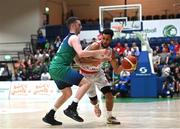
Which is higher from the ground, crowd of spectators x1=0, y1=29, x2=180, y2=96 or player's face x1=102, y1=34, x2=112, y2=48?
player's face x1=102, y1=34, x2=112, y2=48

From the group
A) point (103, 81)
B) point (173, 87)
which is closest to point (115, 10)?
point (173, 87)

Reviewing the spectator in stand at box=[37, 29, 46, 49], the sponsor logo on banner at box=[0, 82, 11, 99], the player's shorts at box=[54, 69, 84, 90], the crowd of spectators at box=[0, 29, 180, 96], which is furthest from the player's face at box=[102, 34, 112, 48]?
the spectator in stand at box=[37, 29, 46, 49]

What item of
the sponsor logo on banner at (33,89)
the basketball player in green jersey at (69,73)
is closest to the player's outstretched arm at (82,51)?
the basketball player in green jersey at (69,73)

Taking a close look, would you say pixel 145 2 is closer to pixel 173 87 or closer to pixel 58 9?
pixel 58 9

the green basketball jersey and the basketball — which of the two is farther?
the green basketball jersey

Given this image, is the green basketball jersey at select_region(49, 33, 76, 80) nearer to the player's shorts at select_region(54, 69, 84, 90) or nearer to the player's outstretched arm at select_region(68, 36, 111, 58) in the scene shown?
the player's shorts at select_region(54, 69, 84, 90)

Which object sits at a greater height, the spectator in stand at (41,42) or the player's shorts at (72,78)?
the player's shorts at (72,78)

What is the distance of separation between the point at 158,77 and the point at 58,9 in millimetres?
17350

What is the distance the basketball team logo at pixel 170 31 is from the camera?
82.1ft

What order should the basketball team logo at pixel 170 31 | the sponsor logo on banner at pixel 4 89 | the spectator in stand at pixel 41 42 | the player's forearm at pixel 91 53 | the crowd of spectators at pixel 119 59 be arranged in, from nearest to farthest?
the player's forearm at pixel 91 53, the crowd of spectators at pixel 119 59, the sponsor logo on banner at pixel 4 89, the basketball team logo at pixel 170 31, the spectator in stand at pixel 41 42

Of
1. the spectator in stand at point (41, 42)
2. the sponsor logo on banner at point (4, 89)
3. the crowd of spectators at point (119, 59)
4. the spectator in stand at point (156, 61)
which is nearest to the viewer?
the spectator in stand at point (156, 61)

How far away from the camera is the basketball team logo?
2502 centimetres

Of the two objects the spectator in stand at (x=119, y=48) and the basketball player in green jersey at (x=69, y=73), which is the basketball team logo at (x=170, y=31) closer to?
the spectator in stand at (x=119, y=48)

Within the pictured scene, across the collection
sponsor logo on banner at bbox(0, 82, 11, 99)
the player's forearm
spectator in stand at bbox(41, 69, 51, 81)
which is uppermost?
the player's forearm
